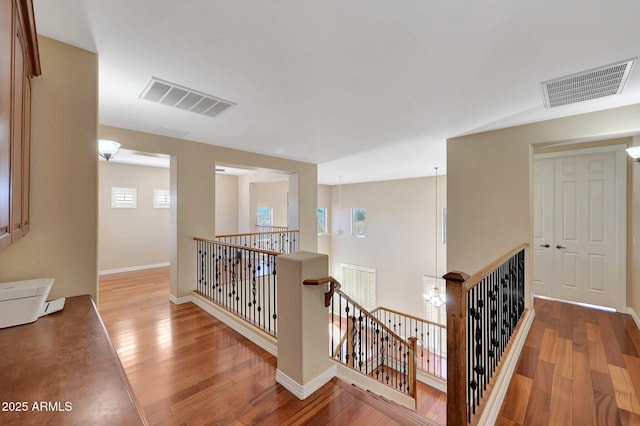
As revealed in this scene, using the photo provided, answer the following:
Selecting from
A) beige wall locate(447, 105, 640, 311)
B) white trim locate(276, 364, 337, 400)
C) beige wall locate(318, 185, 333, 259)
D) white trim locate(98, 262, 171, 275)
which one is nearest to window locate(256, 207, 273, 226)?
beige wall locate(318, 185, 333, 259)

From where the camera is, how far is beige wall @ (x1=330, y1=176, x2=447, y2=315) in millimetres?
8227

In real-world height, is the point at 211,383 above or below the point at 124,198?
below

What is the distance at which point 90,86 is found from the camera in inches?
76.8

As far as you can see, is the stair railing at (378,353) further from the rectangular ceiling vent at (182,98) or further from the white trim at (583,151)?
the white trim at (583,151)

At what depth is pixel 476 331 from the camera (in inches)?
71.7

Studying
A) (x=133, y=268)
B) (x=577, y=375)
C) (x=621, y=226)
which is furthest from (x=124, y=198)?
(x=621, y=226)

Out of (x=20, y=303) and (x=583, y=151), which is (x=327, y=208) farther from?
(x=20, y=303)

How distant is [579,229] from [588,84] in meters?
2.57

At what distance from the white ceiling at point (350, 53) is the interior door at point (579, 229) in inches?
53.6

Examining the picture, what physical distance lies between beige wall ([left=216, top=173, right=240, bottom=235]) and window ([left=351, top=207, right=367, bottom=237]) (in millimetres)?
4376

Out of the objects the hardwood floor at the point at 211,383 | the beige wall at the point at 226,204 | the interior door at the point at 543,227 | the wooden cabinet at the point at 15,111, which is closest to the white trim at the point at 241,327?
the hardwood floor at the point at 211,383

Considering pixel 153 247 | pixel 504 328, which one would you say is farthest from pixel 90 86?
pixel 153 247

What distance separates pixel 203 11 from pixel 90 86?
1.13 m

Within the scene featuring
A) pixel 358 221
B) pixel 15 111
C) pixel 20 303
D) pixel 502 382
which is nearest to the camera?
pixel 15 111
